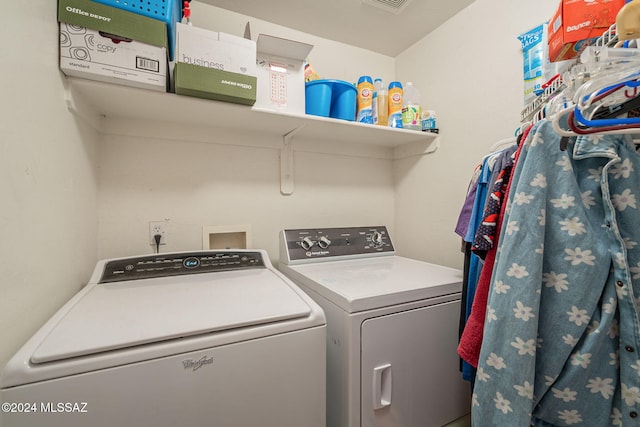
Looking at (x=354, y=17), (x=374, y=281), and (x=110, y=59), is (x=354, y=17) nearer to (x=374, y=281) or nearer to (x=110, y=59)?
(x=110, y=59)

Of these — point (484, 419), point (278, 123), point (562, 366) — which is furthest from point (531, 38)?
point (484, 419)

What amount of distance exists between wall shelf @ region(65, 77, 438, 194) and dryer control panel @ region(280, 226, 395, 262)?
356 millimetres

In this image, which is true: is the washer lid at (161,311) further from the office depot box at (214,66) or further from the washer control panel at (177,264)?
the office depot box at (214,66)

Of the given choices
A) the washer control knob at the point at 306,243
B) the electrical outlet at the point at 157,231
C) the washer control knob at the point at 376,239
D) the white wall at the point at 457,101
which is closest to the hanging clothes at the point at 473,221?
the white wall at the point at 457,101

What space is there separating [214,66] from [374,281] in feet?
3.63

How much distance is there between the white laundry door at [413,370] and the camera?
3.06ft

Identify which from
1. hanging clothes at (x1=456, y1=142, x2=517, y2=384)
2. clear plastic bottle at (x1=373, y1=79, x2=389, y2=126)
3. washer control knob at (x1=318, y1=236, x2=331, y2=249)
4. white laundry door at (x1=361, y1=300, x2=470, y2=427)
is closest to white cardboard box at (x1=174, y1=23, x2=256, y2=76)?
clear plastic bottle at (x1=373, y1=79, x2=389, y2=126)

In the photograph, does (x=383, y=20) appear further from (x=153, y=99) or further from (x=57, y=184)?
(x=57, y=184)

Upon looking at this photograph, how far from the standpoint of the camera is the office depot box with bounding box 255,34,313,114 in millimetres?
1247

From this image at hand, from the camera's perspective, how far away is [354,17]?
158 centimetres

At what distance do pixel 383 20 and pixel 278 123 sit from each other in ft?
3.12

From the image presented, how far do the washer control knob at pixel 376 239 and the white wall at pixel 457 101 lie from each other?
0.33m

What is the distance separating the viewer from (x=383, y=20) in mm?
1612

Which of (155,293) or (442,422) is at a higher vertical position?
(155,293)
